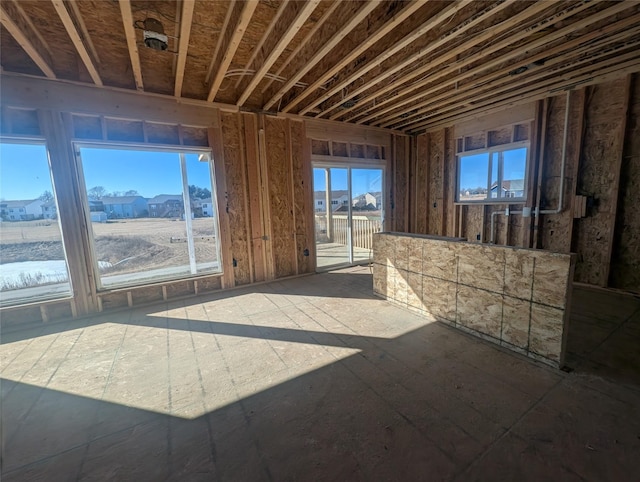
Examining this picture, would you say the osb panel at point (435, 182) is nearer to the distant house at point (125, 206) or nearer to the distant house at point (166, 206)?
the distant house at point (166, 206)

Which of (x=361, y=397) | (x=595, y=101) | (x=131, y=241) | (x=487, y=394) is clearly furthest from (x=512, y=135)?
(x=131, y=241)

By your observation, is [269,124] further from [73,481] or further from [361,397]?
[73,481]

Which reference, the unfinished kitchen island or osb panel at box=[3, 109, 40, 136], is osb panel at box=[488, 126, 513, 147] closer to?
the unfinished kitchen island

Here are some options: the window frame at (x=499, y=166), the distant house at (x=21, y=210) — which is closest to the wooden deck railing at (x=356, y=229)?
the window frame at (x=499, y=166)

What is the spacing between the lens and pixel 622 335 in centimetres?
277

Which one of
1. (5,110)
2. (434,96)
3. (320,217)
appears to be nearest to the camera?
(5,110)

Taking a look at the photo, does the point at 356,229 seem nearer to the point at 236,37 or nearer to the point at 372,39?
the point at 372,39

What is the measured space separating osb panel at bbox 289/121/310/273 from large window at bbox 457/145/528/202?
3.46 meters

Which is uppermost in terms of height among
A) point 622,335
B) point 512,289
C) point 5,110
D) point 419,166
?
point 5,110

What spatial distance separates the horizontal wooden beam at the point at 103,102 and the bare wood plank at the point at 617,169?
5693 millimetres

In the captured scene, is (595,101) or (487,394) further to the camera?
(595,101)

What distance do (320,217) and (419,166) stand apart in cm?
291

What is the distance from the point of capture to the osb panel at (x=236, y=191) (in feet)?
15.0

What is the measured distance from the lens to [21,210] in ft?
11.0
